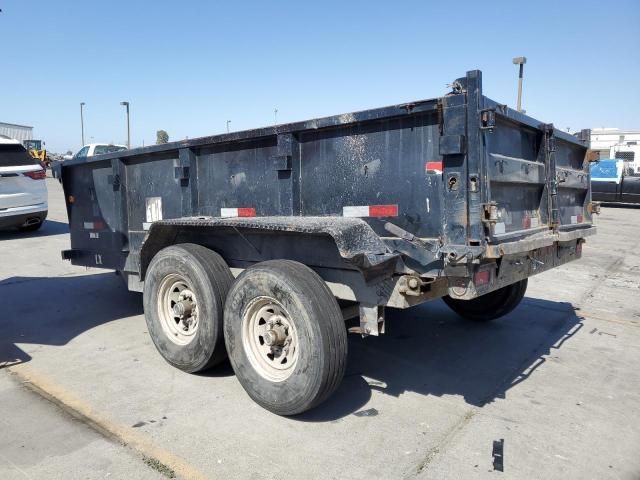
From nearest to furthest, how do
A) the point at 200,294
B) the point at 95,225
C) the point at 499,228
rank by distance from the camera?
the point at 499,228, the point at 200,294, the point at 95,225

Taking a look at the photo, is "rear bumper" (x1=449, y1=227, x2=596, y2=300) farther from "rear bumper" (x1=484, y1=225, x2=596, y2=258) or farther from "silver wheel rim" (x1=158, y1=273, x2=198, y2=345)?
"silver wheel rim" (x1=158, y1=273, x2=198, y2=345)

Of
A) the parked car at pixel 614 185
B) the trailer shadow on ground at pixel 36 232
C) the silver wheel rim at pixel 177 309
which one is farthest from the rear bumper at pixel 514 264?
the parked car at pixel 614 185

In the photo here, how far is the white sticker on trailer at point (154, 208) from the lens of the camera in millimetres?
5391

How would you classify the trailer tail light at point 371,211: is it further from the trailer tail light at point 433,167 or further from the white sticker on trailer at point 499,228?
the white sticker on trailer at point 499,228

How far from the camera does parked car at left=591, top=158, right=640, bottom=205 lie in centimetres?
2262

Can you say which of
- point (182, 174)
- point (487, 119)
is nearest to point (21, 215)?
point (182, 174)

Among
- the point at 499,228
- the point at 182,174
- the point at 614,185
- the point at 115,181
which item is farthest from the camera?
the point at 614,185

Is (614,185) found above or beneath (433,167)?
above

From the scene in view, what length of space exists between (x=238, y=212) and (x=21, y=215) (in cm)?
835

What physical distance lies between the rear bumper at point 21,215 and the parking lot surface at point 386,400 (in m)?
4.55

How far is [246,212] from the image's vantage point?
14.9 feet

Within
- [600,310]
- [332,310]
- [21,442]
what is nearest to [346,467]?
[332,310]

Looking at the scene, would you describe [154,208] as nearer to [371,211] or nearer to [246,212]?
[246,212]

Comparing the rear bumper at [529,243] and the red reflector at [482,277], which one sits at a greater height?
the rear bumper at [529,243]
